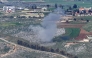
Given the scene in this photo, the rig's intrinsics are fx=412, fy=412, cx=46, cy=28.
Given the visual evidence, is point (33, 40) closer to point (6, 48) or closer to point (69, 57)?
A: point (6, 48)

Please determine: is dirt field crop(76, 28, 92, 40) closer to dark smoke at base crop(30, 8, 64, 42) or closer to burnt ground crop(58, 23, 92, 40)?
burnt ground crop(58, 23, 92, 40)

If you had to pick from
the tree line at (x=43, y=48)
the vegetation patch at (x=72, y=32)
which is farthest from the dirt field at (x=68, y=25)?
the tree line at (x=43, y=48)

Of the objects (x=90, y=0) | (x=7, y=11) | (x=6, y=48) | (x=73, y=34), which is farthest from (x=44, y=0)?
(x=6, y=48)

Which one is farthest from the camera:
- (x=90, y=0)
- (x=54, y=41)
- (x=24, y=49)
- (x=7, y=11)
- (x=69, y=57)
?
(x=90, y=0)

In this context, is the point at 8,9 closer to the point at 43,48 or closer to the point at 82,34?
the point at 82,34

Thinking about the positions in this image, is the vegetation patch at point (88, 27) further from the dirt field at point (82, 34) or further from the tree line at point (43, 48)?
the tree line at point (43, 48)

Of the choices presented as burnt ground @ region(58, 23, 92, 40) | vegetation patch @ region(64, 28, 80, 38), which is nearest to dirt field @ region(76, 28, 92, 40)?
burnt ground @ region(58, 23, 92, 40)

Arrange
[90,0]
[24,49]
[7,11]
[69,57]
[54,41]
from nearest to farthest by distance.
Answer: [69,57]
[24,49]
[54,41]
[7,11]
[90,0]

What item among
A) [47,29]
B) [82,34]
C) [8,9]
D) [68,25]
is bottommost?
[82,34]

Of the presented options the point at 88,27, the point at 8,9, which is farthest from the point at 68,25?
the point at 8,9
